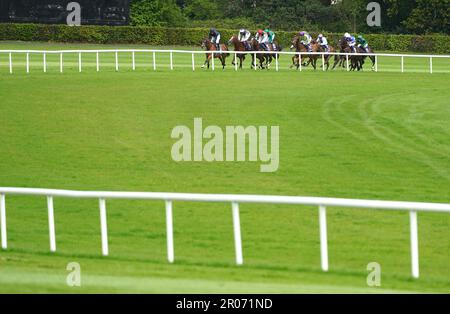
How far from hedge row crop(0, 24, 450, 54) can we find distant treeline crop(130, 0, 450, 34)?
441 centimetres

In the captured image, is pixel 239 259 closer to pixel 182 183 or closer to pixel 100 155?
pixel 182 183

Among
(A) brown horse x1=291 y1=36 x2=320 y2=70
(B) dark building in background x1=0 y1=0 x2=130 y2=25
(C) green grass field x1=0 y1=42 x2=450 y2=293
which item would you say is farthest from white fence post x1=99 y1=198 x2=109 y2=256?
(B) dark building in background x1=0 y1=0 x2=130 y2=25

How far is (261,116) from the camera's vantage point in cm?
2236

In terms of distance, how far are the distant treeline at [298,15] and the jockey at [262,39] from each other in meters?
19.4

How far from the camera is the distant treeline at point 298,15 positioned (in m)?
60.3

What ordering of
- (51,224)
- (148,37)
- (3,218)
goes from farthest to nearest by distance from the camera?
(148,37), (3,218), (51,224)

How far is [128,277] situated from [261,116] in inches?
523

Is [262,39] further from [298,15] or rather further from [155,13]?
[298,15]

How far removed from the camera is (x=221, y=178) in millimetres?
15922

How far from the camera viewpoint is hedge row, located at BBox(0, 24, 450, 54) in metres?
50.7

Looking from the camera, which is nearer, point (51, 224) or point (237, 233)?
point (237, 233)

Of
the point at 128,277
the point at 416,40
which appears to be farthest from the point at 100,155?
the point at 416,40

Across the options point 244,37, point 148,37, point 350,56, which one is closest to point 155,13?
point 148,37

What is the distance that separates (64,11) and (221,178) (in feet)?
91.3
